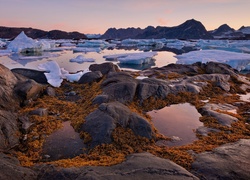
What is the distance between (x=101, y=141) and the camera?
7047 mm

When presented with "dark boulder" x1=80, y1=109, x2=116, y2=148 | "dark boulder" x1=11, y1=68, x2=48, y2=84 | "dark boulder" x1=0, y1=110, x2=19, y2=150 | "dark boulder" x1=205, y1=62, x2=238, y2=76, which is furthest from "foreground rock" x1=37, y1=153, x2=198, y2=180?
"dark boulder" x1=205, y1=62, x2=238, y2=76

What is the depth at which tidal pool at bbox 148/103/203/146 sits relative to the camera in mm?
7869

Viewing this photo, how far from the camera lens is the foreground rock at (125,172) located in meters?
4.80

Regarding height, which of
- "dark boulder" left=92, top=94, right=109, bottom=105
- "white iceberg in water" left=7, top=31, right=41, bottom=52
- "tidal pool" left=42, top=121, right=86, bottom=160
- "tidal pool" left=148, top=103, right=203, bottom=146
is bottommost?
"tidal pool" left=148, top=103, right=203, bottom=146

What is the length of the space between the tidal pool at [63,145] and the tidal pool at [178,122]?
2683 millimetres

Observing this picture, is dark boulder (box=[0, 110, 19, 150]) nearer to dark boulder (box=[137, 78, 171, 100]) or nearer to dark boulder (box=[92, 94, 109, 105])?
dark boulder (box=[92, 94, 109, 105])

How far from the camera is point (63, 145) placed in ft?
23.5

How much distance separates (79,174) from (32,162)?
198 centimetres

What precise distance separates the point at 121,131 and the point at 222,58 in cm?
2239

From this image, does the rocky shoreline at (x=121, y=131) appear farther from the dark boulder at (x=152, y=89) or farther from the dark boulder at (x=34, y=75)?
the dark boulder at (x=34, y=75)

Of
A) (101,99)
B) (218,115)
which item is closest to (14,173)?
(101,99)

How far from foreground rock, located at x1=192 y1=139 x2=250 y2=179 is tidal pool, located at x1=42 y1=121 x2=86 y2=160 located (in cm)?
342

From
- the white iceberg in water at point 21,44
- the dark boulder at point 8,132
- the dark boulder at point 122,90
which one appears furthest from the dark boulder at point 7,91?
Answer: the white iceberg in water at point 21,44

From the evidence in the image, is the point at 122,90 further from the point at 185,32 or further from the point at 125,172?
the point at 185,32
